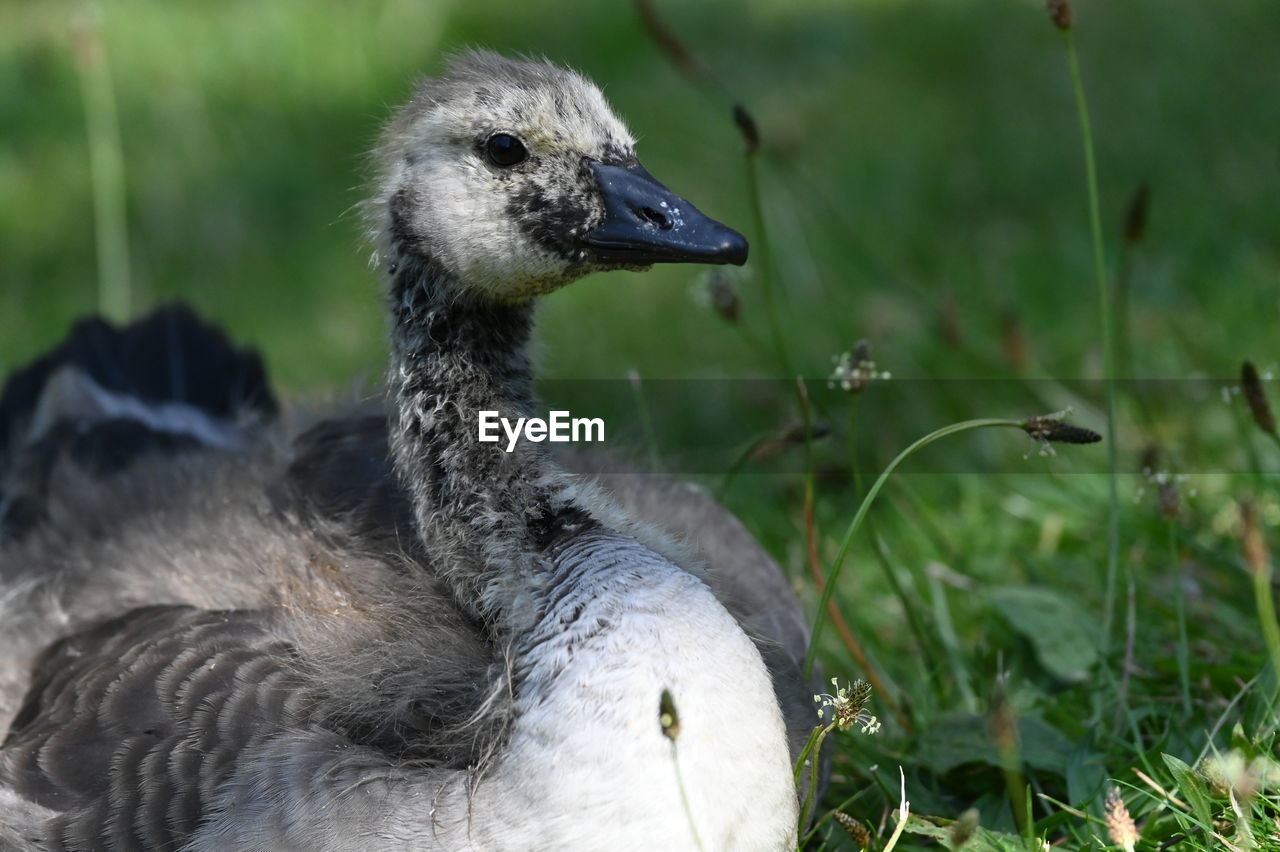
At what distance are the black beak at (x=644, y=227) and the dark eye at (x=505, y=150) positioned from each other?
117 mm

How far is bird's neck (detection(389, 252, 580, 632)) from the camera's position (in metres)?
2.41

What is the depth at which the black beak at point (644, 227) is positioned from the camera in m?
2.35

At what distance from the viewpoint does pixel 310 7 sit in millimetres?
7043

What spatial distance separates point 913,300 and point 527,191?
104 inches

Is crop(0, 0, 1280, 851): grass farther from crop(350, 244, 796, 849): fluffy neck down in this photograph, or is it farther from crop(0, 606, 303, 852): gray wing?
crop(0, 606, 303, 852): gray wing

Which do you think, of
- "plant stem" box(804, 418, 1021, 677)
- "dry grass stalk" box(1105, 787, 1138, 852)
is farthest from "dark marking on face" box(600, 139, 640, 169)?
"dry grass stalk" box(1105, 787, 1138, 852)

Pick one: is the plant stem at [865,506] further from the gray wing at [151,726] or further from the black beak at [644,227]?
the gray wing at [151,726]

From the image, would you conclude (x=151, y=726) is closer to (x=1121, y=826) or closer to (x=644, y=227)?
(x=644, y=227)

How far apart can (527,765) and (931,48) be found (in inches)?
210

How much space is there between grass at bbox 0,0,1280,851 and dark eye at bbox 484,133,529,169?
414mm

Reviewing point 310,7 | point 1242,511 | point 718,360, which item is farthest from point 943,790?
point 310,7

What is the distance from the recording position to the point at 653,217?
240 cm

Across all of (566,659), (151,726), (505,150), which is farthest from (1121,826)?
(151,726)

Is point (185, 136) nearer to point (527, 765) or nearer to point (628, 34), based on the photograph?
point (628, 34)
